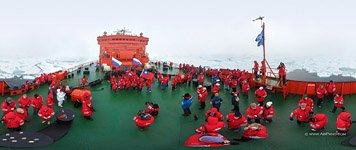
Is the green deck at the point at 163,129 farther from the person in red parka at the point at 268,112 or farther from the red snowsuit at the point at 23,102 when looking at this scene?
the red snowsuit at the point at 23,102

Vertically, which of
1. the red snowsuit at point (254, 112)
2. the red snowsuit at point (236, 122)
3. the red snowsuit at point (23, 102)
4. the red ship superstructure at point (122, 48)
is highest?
the red ship superstructure at point (122, 48)

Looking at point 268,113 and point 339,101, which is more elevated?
point 339,101

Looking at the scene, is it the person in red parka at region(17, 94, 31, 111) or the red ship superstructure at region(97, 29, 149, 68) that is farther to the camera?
the red ship superstructure at region(97, 29, 149, 68)

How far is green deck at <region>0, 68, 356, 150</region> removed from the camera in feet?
26.9

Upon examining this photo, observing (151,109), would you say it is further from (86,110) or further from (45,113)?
(45,113)

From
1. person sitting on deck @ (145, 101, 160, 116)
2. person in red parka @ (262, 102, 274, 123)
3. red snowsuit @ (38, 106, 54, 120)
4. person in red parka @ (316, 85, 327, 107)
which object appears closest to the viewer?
red snowsuit @ (38, 106, 54, 120)

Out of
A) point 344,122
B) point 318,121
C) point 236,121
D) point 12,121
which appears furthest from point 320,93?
point 12,121

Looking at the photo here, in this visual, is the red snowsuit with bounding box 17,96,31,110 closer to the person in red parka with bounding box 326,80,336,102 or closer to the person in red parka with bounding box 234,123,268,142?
the person in red parka with bounding box 234,123,268,142

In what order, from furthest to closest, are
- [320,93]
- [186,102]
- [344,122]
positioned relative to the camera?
[320,93] < [186,102] < [344,122]

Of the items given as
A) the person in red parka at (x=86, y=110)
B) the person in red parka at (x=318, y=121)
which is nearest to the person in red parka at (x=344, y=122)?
the person in red parka at (x=318, y=121)

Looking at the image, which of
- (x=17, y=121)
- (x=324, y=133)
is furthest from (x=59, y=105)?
Result: (x=324, y=133)

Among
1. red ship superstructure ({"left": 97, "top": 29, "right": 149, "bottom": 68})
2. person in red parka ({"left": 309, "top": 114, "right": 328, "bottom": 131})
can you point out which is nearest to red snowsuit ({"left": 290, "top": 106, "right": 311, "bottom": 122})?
person in red parka ({"left": 309, "top": 114, "right": 328, "bottom": 131})

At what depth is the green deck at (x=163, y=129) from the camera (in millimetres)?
8203

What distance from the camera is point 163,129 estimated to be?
32.4 feet
